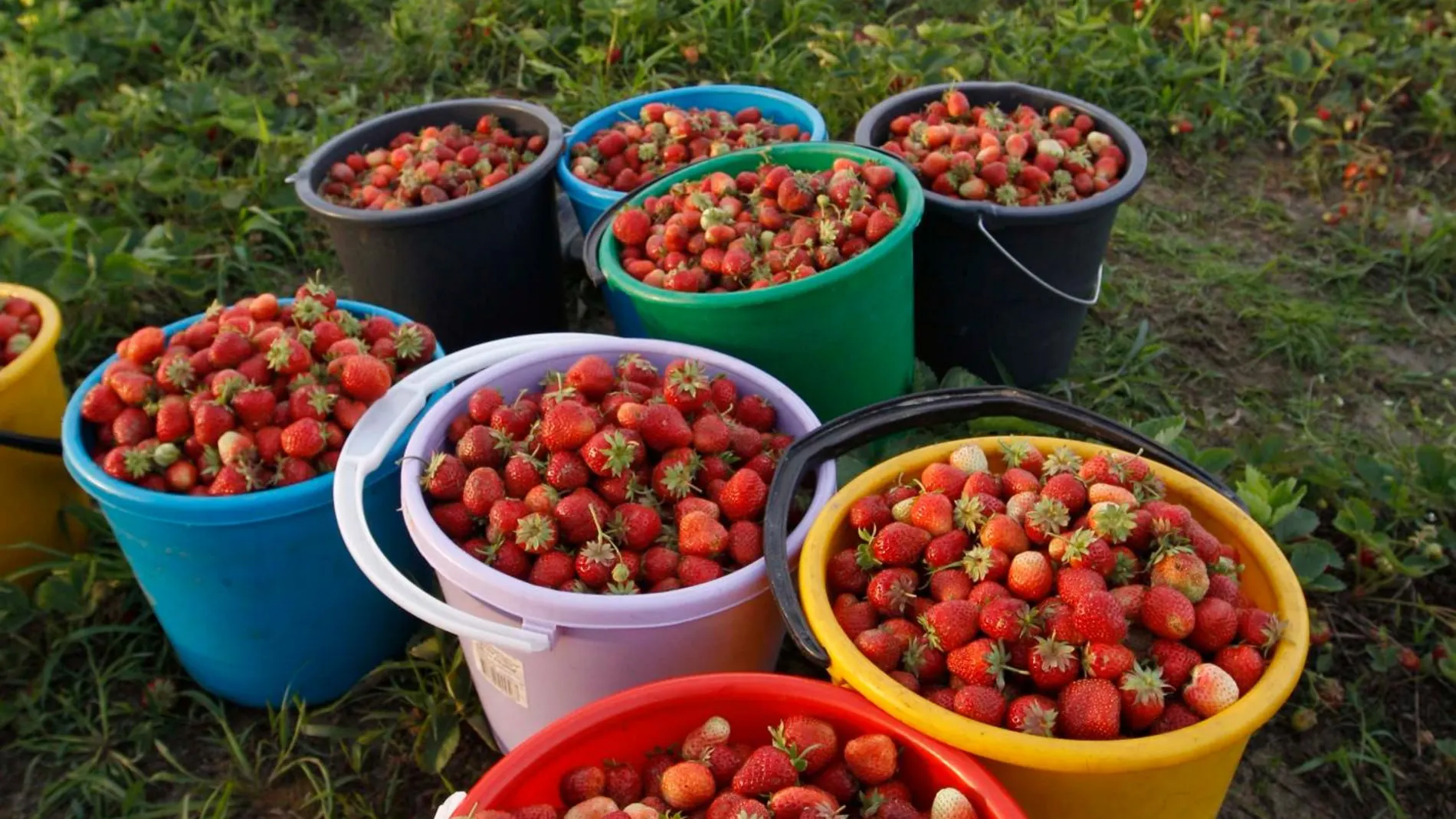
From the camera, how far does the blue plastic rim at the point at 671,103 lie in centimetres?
281

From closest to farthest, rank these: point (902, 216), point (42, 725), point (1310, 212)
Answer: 1. point (42, 725)
2. point (902, 216)
3. point (1310, 212)

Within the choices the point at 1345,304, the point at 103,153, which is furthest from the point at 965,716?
the point at 103,153

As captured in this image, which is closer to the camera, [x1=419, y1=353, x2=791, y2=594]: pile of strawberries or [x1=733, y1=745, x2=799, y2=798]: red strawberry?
[x1=733, y1=745, x2=799, y2=798]: red strawberry

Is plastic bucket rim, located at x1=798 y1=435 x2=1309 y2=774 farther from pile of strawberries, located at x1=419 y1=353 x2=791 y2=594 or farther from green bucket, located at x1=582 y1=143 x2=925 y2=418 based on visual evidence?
green bucket, located at x1=582 y1=143 x2=925 y2=418

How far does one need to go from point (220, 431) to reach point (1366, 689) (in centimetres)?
230

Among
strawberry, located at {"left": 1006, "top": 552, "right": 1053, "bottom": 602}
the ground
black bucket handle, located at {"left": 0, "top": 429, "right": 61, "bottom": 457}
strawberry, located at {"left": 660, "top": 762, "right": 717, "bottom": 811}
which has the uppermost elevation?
strawberry, located at {"left": 1006, "top": 552, "right": 1053, "bottom": 602}

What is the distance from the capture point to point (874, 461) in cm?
237

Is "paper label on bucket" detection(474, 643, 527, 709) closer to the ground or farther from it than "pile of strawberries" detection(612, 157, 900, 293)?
closer to the ground

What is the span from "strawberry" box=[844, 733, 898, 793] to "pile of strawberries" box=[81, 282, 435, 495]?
1073 mm

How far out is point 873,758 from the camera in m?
1.38

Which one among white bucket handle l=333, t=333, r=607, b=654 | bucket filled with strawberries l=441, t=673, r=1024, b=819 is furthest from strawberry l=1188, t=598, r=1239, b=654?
white bucket handle l=333, t=333, r=607, b=654

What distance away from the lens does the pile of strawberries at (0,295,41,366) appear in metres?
2.28

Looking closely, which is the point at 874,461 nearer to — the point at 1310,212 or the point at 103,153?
the point at 1310,212

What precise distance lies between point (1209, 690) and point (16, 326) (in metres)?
2.44
